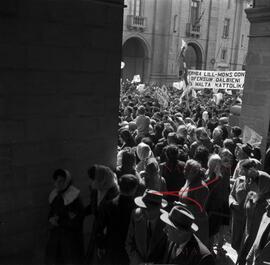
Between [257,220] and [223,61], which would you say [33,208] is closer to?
[257,220]

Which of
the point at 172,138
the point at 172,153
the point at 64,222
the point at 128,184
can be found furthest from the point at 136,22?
the point at 128,184

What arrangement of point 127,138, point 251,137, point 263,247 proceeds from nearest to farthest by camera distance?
point 263,247 → point 127,138 → point 251,137

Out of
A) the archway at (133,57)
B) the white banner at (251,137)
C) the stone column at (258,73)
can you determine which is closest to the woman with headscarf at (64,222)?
the white banner at (251,137)

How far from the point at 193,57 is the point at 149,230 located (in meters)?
35.7

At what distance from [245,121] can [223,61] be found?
107 ft

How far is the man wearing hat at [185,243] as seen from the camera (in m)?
2.95

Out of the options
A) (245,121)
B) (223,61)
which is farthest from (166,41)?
(245,121)

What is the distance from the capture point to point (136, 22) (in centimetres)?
3158

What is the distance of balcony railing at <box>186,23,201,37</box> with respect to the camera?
34.3 meters

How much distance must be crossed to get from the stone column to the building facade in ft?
78.9

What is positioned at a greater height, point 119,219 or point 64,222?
point 119,219

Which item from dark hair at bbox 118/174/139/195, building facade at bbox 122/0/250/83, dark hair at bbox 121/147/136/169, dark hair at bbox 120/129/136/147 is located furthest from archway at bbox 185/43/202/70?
dark hair at bbox 118/174/139/195

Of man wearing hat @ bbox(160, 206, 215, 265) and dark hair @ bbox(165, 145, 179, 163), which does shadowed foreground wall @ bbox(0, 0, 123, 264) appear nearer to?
dark hair @ bbox(165, 145, 179, 163)

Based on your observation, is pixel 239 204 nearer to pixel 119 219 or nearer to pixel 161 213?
pixel 161 213
